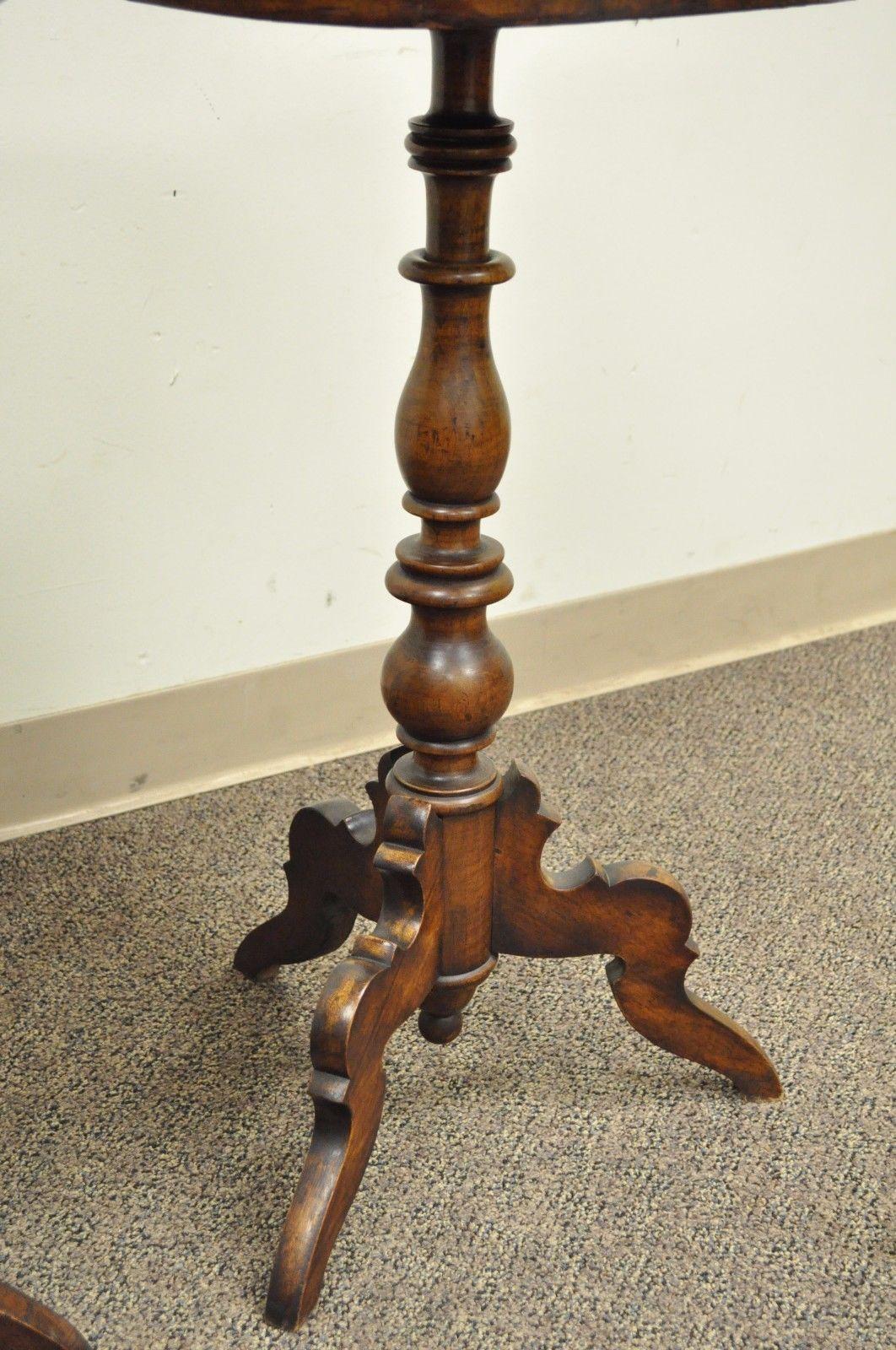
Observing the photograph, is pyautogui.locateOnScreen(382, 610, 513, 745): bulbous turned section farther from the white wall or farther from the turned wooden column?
the white wall

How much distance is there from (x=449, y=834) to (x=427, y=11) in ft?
1.76

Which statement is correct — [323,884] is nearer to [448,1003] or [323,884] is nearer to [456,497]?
[448,1003]

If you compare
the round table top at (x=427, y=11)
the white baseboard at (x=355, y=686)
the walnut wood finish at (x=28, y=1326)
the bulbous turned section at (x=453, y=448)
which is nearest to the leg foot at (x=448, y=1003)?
the bulbous turned section at (x=453, y=448)

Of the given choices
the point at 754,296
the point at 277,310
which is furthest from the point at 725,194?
the point at 277,310

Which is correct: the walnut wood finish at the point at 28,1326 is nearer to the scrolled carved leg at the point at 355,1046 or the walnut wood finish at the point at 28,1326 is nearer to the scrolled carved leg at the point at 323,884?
the scrolled carved leg at the point at 355,1046

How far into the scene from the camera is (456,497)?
89 cm

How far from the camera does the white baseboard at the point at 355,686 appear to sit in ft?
4.67

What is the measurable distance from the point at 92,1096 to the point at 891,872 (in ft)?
2.59

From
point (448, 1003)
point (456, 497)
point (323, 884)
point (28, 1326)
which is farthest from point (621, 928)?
point (28, 1326)

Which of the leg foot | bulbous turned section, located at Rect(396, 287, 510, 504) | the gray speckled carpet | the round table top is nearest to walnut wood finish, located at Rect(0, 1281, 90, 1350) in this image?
the gray speckled carpet

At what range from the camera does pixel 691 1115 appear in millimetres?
1060

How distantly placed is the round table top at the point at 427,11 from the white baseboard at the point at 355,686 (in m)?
0.91

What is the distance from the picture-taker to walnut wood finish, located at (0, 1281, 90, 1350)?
0.76 m

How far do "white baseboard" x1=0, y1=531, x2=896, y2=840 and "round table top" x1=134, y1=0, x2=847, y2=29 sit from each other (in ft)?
2.98
